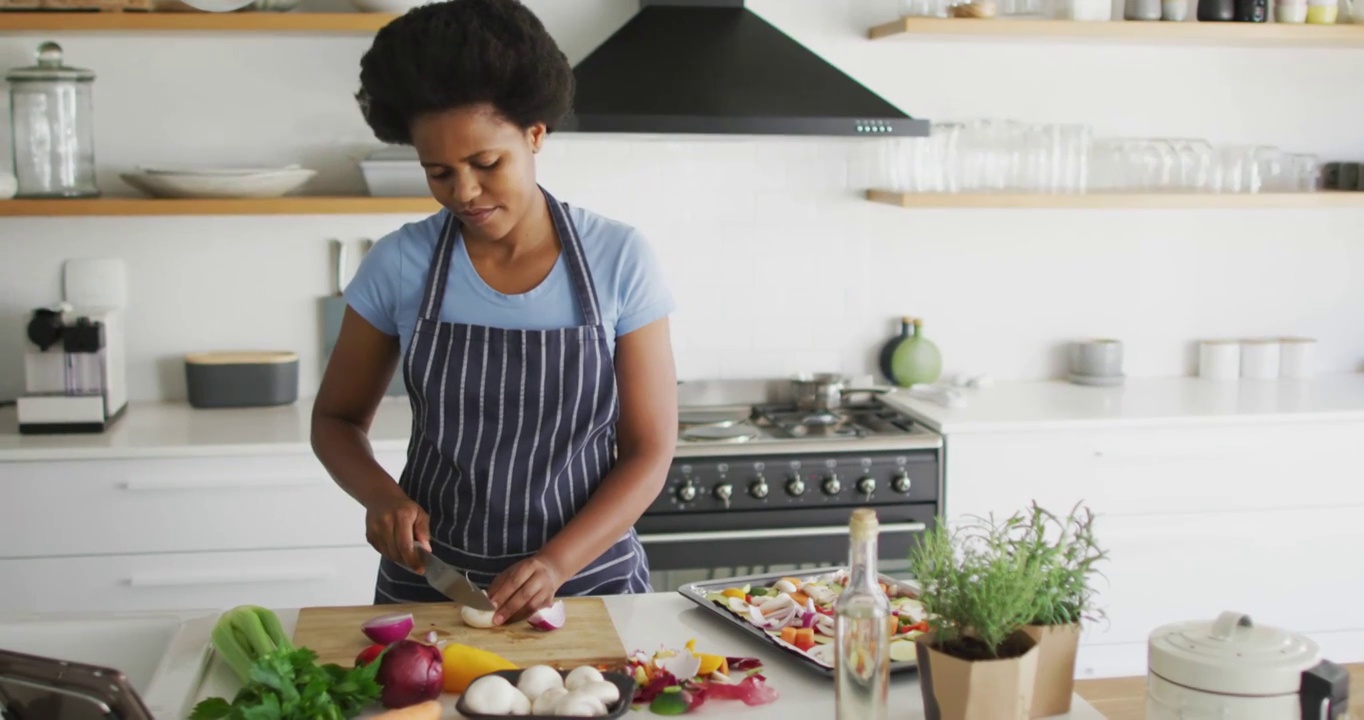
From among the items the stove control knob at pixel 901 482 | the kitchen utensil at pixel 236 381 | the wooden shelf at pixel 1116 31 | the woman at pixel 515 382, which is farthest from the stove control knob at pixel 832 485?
the kitchen utensil at pixel 236 381

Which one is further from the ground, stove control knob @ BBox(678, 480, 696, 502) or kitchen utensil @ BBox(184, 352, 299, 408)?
kitchen utensil @ BBox(184, 352, 299, 408)

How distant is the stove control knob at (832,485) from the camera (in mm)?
3602

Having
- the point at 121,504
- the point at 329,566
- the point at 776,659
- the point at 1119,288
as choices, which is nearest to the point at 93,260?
the point at 121,504

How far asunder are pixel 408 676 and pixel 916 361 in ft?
8.98

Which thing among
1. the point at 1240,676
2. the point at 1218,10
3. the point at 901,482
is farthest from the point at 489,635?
the point at 1218,10

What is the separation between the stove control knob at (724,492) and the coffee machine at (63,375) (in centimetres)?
154

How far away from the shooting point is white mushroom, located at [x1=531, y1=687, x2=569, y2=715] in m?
1.60

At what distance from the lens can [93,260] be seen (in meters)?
3.85

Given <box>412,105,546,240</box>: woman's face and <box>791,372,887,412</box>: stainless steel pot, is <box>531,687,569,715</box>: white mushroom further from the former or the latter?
<box>791,372,887,412</box>: stainless steel pot

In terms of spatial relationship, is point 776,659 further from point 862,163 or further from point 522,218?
point 862,163

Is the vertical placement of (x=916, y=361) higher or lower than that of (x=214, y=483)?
higher

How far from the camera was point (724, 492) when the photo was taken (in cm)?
357

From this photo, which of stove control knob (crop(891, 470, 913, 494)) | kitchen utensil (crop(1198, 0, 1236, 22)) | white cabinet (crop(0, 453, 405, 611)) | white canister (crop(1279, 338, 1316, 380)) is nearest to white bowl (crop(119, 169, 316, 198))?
white cabinet (crop(0, 453, 405, 611))

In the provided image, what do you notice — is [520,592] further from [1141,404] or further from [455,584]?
[1141,404]
